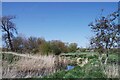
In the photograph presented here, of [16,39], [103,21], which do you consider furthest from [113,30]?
[16,39]

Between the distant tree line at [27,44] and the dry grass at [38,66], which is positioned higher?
the distant tree line at [27,44]

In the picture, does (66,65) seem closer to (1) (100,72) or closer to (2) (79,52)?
(2) (79,52)

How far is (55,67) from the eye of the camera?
6.59 metres

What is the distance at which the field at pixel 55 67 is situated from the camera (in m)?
4.83

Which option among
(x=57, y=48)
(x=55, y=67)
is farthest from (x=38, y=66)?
(x=57, y=48)

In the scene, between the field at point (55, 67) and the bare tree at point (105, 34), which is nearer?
the field at point (55, 67)

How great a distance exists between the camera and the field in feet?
15.9

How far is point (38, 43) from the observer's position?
7312 mm

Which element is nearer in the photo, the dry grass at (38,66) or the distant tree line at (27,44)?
the dry grass at (38,66)

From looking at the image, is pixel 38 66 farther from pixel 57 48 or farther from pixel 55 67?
pixel 57 48

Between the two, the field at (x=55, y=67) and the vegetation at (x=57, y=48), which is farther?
the vegetation at (x=57, y=48)

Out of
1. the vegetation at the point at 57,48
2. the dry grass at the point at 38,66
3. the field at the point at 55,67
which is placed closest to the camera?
the field at the point at 55,67

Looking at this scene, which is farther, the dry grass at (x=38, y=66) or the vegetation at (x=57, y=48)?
the vegetation at (x=57, y=48)

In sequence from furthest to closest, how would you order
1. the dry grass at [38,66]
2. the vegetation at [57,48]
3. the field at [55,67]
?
the vegetation at [57,48] → the dry grass at [38,66] → the field at [55,67]
